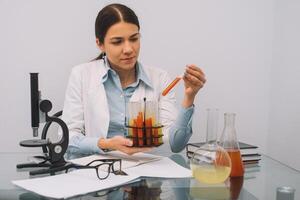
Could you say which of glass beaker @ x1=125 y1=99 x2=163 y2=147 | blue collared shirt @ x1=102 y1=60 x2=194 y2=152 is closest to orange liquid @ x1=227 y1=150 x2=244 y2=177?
glass beaker @ x1=125 y1=99 x2=163 y2=147

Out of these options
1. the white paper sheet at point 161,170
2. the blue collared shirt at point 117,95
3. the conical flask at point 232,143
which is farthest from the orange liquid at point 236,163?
the blue collared shirt at point 117,95

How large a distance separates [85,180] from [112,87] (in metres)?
0.78

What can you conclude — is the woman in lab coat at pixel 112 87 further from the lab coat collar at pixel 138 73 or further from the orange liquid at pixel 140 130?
the orange liquid at pixel 140 130

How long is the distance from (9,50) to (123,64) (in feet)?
2.47

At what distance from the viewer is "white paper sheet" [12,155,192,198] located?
3.15ft

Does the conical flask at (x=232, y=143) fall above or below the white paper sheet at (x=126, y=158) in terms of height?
above

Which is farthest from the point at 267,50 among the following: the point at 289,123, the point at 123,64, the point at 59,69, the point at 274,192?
the point at 274,192

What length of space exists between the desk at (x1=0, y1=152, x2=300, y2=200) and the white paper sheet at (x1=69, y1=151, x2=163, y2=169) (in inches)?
4.4

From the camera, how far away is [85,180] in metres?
1.06

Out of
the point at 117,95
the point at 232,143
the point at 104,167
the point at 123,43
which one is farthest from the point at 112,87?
the point at 232,143

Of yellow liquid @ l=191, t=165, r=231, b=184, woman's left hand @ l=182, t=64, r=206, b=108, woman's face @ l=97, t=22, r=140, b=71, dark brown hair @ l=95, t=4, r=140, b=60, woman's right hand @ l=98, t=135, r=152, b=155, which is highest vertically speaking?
dark brown hair @ l=95, t=4, r=140, b=60

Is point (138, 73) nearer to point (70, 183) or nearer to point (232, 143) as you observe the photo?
point (232, 143)

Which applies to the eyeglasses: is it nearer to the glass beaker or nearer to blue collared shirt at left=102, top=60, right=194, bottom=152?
the glass beaker

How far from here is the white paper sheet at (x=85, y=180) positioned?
96 cm
